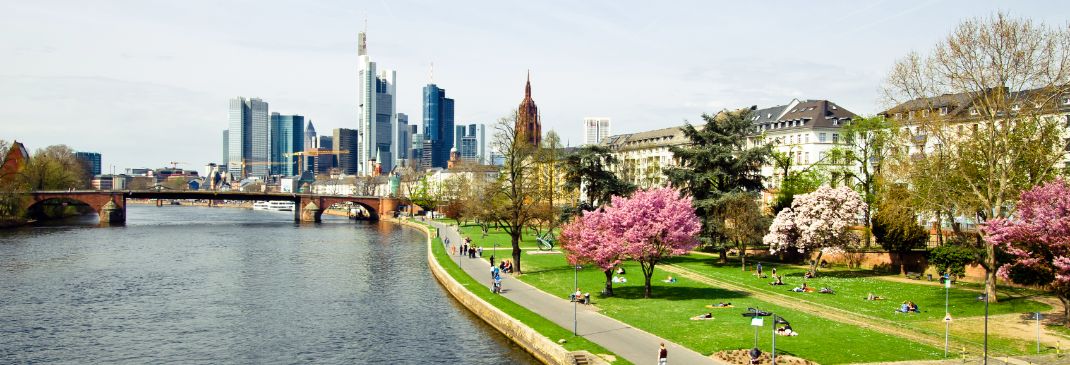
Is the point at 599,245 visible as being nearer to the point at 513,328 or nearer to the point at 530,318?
the point at 530,318

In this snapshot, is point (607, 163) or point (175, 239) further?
point (175, 239)

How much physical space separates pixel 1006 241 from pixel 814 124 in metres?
65.6

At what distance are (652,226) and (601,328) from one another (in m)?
11.3

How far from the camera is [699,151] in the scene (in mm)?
70938

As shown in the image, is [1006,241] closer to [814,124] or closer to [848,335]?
[848,335]

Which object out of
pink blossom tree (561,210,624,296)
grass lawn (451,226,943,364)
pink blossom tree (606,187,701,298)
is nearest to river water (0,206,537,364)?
grass lawn (451,226,943,364)

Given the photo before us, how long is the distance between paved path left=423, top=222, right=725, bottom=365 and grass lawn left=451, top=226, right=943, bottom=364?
2.92 ft

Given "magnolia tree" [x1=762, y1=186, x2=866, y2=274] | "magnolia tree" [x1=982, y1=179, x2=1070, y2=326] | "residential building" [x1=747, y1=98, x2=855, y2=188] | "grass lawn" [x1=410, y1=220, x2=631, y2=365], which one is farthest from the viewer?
"residential building" [x1=747, y1=98, x2=855, y2=188]

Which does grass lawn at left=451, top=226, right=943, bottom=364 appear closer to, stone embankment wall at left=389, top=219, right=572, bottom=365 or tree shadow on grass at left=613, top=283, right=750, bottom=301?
tree shadow on grass at left=613, top=283, right=750, bottom=301

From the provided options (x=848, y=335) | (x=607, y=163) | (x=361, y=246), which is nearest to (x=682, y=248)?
(x=848, y=335)

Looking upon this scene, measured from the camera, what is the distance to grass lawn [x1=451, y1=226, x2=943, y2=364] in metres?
34.9

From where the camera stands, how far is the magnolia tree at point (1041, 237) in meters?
38.6

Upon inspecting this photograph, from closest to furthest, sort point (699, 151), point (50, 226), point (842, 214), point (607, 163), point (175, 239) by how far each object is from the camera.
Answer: point (842, 214) < point (699, 151) < point (607, 163) < point (175, 239) < point (50, 226)

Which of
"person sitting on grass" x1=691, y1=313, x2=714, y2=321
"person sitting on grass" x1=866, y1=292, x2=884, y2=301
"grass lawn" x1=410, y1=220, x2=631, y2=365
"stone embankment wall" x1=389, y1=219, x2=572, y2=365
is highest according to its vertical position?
"person sitting on grass" x1=866, y1=292, x2=884, y2=301
